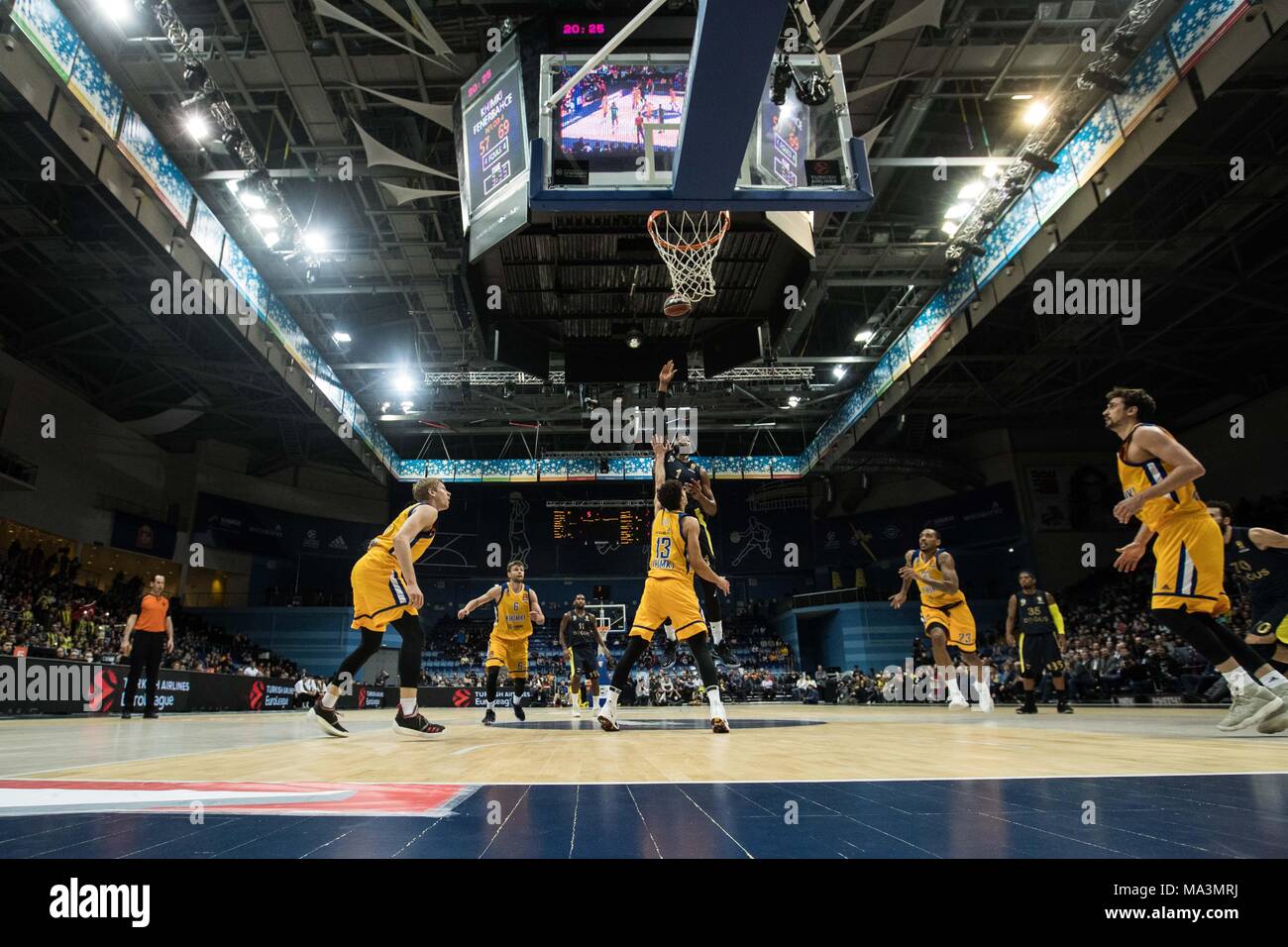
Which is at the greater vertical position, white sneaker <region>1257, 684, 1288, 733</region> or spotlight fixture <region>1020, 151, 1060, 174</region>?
spotlight fixture <region>1020, 151, 1060, 174</region>

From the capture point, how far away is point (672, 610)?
17.9 ft

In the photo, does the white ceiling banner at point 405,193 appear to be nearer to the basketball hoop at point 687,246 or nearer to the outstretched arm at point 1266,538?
the basketball hoop at point 687,246

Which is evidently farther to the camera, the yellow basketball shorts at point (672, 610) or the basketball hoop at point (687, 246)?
the basketball hoop at point (687, 246)

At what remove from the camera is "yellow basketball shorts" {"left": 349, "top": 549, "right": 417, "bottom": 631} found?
16.8ft

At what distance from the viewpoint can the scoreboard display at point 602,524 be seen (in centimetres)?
2419

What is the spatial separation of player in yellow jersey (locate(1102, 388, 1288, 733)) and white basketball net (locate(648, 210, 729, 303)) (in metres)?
5.31

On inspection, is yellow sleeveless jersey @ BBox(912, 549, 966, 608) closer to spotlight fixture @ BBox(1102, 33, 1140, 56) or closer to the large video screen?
the large video screen

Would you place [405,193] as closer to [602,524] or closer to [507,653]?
[507,653]

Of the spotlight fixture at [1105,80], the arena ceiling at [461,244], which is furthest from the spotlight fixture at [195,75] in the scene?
the spotlight fixture at [1105,80]

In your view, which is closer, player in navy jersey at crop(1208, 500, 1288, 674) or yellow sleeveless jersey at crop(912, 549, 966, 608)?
player in navy jersey at crop(1208, 500, 1288, 674)

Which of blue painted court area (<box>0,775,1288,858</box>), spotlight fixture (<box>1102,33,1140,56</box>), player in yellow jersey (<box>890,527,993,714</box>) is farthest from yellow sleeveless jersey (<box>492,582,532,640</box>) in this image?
spotlight fixture (<box>1102,33,1140,56</box>)

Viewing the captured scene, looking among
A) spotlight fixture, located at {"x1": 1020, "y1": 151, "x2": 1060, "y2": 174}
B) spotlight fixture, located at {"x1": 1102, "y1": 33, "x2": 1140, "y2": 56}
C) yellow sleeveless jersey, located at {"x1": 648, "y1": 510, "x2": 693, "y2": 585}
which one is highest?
spotlight fixture, located at {"x1": 1102, "y1": 33, "x2": 1140, "y2": 56}

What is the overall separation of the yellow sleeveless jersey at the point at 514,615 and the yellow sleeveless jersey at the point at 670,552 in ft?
8.76

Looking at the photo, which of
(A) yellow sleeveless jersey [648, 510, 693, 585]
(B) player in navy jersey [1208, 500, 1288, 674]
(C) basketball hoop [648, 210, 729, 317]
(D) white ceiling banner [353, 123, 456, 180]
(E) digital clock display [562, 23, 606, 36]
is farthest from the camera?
(D) white ceiling banner [353, 123, 456, 180]
